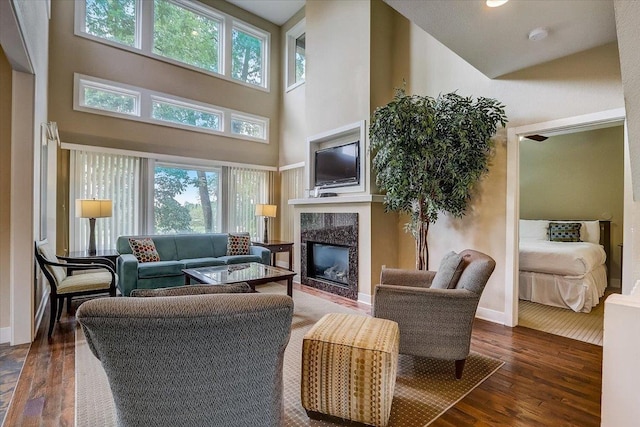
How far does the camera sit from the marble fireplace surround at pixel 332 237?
166 inches

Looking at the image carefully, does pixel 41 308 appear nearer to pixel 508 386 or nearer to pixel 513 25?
pixel 508 386

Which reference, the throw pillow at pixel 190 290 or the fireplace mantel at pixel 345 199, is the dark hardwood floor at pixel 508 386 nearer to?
the throw pillow at pixel 190 290

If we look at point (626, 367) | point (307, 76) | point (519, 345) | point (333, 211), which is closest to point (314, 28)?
point (307, 76)

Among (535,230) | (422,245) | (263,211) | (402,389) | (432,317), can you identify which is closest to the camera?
(402,389)

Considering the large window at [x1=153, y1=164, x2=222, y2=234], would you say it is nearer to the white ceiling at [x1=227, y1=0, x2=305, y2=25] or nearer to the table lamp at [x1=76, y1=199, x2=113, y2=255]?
the table lamp at [x1=76, y1=199, x2=113, y2=255]

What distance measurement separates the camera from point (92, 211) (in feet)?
13.6

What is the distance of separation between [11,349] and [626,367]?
3.90 m

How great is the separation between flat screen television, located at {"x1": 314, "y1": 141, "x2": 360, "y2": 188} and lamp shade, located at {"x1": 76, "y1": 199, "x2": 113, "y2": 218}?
9.81 feet

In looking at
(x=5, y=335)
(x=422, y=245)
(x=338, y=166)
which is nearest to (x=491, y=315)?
(x=422, y=245)

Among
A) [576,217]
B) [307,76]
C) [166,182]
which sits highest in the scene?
[307,76]

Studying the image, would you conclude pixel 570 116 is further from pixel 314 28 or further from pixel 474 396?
pixel 314 28

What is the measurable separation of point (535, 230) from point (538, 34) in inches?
147

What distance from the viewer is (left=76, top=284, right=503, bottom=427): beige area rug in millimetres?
1770

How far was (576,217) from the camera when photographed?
17.6ft
